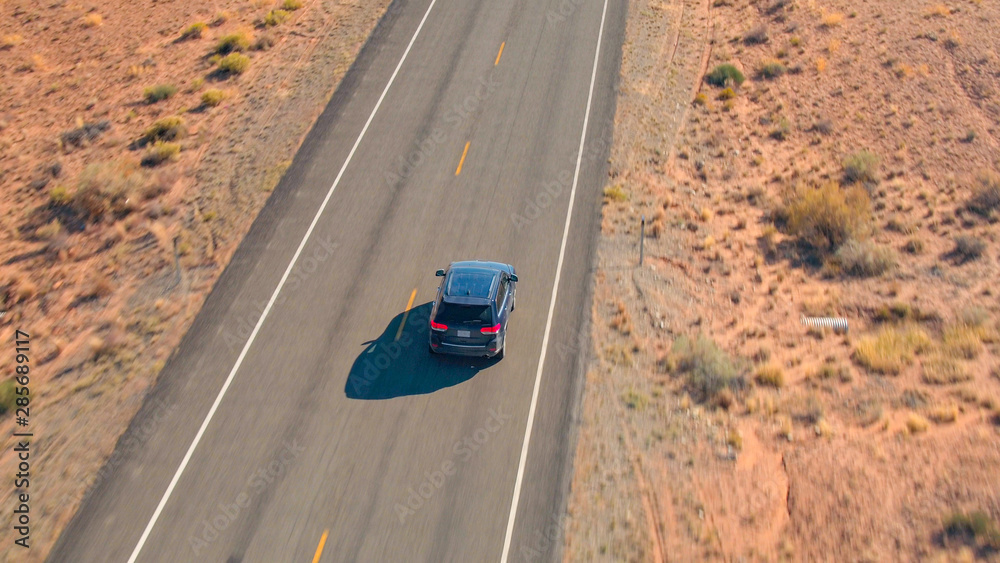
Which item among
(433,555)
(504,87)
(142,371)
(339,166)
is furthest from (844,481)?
(504,87)

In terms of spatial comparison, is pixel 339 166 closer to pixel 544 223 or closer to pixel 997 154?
pixel 544 223

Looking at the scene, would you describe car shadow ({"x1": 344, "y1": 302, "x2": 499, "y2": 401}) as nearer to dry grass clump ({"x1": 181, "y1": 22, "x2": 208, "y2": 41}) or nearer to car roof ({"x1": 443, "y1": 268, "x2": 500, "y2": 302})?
car roof ({"x1": 443, "y1": 268, "x2": 500, "y2": 302})

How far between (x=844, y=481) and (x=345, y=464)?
1010 centimetres

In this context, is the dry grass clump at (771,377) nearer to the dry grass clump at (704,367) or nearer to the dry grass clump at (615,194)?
the dry grass clump at (704,367)

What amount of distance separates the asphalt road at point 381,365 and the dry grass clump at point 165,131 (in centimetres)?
473

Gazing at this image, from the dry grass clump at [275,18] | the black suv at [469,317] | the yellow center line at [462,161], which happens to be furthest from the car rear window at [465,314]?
the dry grass clump at [275,18]

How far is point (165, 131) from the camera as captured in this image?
2595 cm

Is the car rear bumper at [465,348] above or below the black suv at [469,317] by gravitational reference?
below

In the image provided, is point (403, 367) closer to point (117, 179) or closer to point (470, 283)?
point (470, 283)

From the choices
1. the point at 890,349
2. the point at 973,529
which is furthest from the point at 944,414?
the point at 973,529

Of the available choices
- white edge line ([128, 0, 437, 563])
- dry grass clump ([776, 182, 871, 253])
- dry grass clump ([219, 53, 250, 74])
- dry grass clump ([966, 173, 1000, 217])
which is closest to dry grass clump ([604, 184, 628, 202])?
dry grass clump ([776, 182, 871, 253])

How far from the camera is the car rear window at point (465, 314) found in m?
16.8

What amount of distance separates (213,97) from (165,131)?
2.49m

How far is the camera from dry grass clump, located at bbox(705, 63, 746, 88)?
29861 millimetres
